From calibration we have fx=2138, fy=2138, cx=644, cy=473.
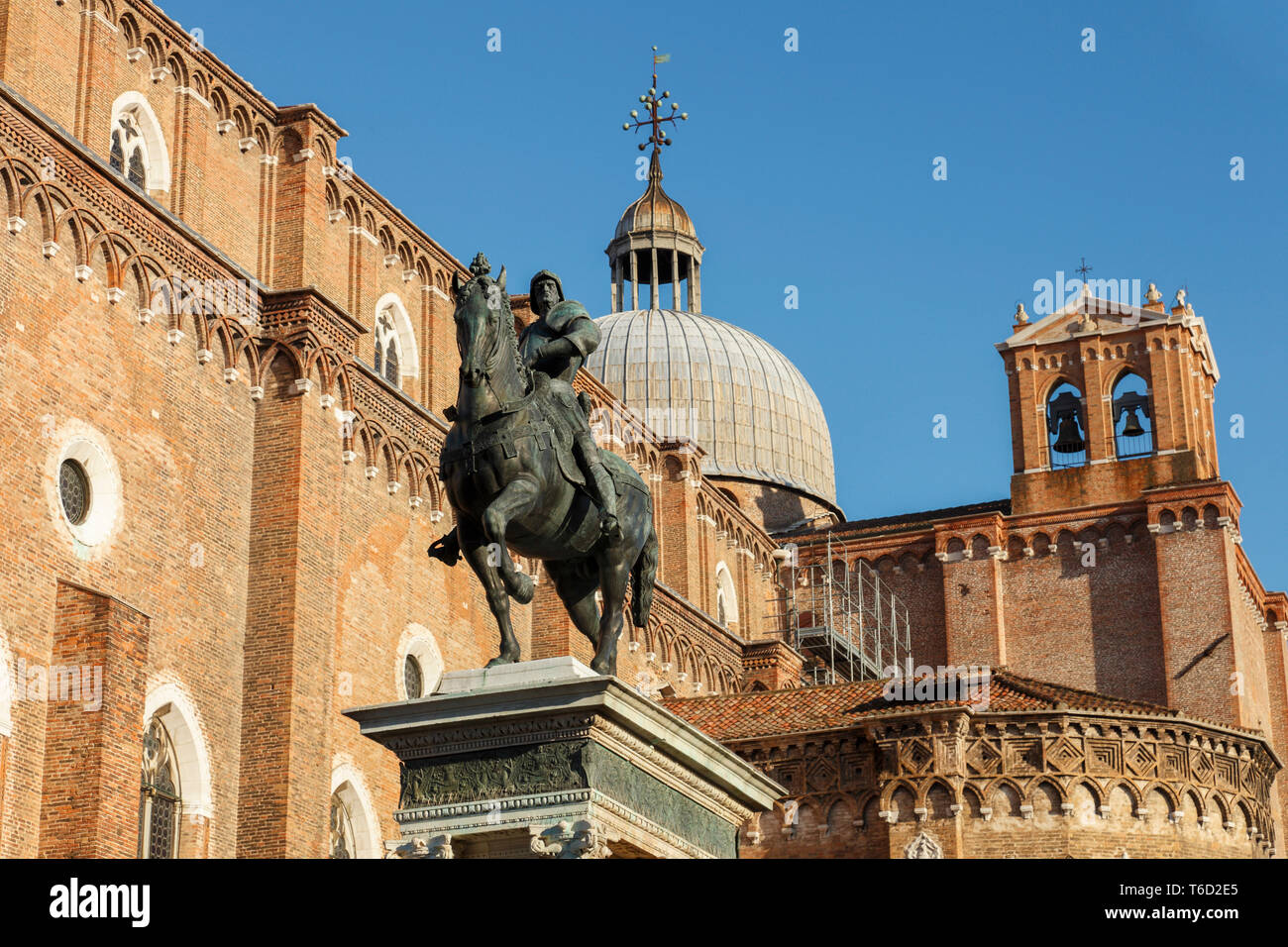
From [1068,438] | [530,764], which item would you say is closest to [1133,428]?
[1068,438]

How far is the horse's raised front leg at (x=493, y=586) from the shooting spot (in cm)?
1042

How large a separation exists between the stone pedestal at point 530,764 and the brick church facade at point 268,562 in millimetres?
9472

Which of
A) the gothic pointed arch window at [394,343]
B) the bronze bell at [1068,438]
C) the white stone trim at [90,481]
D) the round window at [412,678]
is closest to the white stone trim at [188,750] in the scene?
the white stone trim at [90,481]

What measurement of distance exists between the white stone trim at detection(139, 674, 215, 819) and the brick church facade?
3 centimetres

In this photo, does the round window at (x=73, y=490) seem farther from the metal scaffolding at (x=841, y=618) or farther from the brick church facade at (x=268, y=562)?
the metal scaffolding at (x=841, y=618)

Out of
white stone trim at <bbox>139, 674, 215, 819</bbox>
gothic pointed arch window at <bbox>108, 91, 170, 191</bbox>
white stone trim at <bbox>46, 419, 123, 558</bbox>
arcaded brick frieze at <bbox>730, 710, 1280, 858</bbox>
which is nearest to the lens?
white stone trim at <bbox>46, 419, 123, 558</bbox>

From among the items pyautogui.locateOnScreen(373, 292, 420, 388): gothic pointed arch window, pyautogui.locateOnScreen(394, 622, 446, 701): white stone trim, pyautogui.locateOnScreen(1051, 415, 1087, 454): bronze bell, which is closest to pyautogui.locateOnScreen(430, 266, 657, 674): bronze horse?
pyautogui.locateOnScreen(394, 622, 446, 701): white stone trim

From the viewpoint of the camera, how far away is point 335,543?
23.9 m

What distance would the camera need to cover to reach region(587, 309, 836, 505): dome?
49.6 meters

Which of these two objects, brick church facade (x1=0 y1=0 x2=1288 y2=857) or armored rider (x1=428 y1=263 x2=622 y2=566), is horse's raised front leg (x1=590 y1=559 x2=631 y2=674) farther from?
brick church facade (x1=0 y1=0 x2=1288 y2=857)
